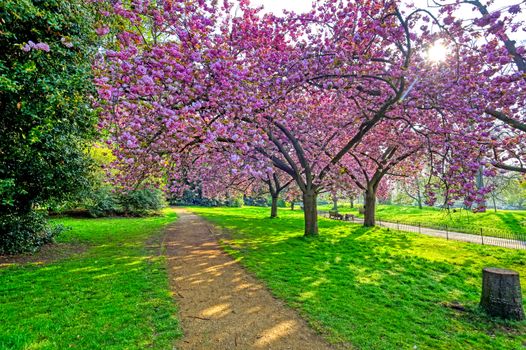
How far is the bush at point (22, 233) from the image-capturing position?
10.9m

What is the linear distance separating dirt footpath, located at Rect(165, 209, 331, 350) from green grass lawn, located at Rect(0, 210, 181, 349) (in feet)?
1.31

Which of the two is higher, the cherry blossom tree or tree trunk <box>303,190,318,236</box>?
the cherry blossom tree

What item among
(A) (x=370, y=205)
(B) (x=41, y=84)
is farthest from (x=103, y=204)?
(A) (x=370, y=205)

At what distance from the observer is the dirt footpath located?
4.95 metres

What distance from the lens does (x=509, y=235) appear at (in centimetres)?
1822

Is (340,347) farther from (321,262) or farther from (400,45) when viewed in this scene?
(400,45)

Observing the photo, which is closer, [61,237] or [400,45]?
[400,45]

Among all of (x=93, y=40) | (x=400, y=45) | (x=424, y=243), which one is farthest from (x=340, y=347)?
(x=424, y=243)

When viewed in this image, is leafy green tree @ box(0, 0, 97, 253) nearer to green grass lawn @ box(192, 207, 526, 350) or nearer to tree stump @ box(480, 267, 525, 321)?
green grass lawn @ box(192, 207, 526, 350)

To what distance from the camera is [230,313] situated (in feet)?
19.9

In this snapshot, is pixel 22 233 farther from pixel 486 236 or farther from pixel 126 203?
pixel 486 236

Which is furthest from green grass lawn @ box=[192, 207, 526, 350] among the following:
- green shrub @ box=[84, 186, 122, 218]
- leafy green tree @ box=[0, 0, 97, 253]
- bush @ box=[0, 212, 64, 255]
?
green shrub @ box=[84, 186, 122, 218]

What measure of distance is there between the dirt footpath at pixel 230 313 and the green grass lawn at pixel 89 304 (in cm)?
40

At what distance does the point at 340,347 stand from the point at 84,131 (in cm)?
996
